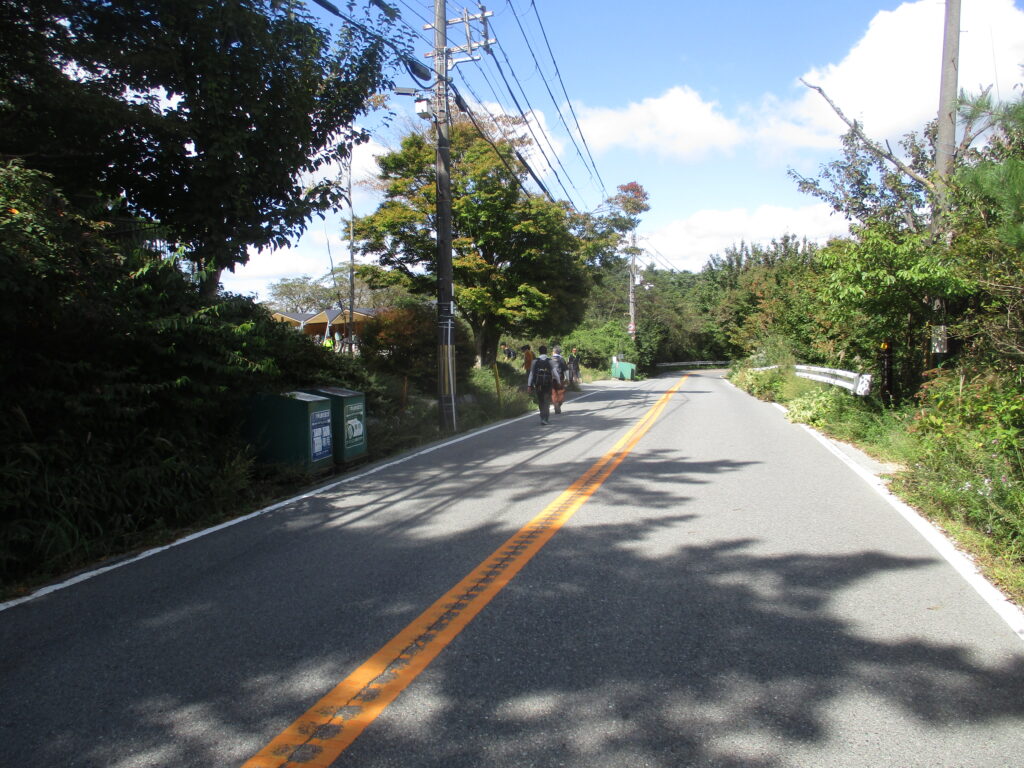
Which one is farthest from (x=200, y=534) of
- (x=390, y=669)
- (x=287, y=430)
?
(x=390, y=669)

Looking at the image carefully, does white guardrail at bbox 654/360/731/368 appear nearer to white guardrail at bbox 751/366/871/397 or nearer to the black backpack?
white guardrail at bbox 751/366/871/397

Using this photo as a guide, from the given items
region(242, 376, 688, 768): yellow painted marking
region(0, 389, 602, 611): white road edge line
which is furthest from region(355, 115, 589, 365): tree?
region(242, 376, 688, 768): yellow painted marking

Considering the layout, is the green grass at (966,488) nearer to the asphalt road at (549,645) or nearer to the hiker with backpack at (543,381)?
the asphalt road at (549,645)

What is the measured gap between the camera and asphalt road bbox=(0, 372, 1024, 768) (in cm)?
290

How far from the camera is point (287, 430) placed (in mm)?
8828

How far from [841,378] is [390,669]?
1317cm

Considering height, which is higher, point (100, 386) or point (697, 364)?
point (100, 386)

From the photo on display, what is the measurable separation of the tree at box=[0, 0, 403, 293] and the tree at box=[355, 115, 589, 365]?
39.3 feet

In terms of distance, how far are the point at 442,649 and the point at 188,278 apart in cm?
559

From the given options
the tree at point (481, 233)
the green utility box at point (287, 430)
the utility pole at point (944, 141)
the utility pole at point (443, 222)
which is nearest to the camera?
the green utility box at point (287, 430)

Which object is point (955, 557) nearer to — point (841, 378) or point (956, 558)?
point (956, 558)

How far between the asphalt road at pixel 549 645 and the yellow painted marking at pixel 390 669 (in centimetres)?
4

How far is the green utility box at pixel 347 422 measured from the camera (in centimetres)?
958

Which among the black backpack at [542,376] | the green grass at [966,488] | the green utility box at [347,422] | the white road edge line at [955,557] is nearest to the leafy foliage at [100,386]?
the green utility box at [347,422]
